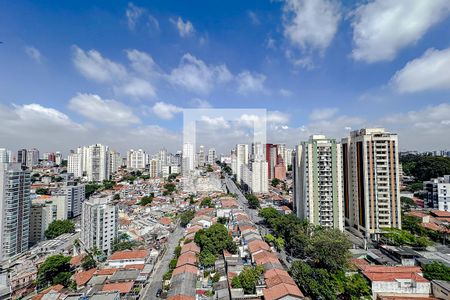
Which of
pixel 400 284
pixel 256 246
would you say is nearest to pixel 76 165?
pixel 256 246

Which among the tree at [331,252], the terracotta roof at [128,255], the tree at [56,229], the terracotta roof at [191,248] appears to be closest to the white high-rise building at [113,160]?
the tree at [56,229]

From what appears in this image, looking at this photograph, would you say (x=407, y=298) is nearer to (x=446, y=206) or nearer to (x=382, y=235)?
(x=382, y=235)

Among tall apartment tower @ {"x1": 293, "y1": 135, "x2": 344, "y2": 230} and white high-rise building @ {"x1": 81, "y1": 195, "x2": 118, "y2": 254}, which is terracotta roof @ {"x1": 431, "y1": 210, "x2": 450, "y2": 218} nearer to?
tall apartment tower @ {"x1": 293, "y1": 135, "x2": 344, "y2": 230}

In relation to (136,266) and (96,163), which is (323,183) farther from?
(96,163)

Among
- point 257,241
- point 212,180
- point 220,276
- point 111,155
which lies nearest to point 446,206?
point 257,241

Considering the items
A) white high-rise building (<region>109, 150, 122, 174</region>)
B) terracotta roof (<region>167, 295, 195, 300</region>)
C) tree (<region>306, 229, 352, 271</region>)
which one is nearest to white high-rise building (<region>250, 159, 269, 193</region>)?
tree (<region>306, 229, 352, 271</region>)
